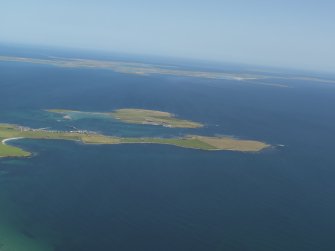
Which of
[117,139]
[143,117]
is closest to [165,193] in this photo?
[117,139]

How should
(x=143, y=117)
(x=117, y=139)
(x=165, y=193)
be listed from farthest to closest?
(x=143, y=117) → (x=117, y=139) → (x=165, y=193)

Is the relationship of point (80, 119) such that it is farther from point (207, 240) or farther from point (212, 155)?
point (207, 240)

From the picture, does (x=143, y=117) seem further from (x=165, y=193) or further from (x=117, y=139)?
(x=165, y=193)

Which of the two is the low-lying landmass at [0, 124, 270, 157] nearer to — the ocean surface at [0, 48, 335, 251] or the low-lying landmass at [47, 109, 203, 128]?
the ocean surface at [0, 48, 335, 251]

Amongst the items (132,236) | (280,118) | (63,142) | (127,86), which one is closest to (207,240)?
(132,236)

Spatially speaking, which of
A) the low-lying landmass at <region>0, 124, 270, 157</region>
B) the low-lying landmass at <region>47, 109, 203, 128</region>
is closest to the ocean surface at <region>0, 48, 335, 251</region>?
the low-lying landmass at <region>0, 124, 270, 157</region>
